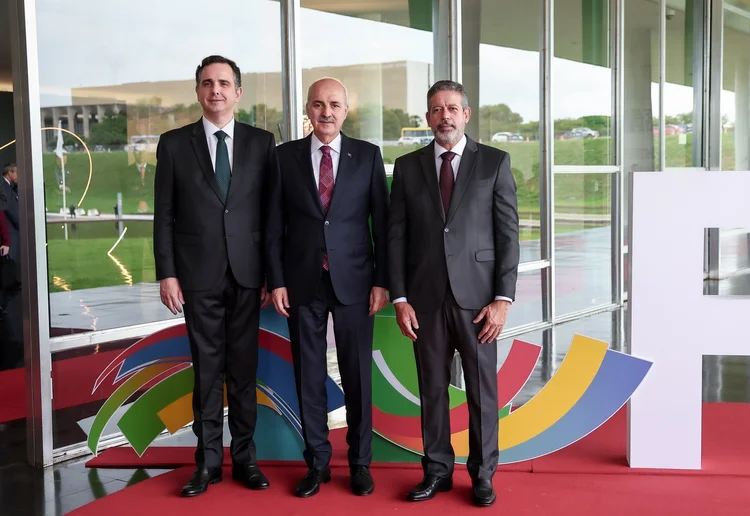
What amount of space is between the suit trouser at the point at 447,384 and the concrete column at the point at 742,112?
903 centimetres

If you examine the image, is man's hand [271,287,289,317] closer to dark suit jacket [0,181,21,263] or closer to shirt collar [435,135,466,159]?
shirt collar [435,135,466,159]

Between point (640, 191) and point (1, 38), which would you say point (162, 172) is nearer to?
point (640, 191)

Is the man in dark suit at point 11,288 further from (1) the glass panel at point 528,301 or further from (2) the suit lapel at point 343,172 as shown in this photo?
(1) the glass panel at point 528,301

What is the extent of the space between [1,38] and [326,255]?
19.9ft

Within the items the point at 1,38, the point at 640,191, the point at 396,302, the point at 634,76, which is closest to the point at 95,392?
the point at 396,302

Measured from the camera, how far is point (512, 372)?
353 cm

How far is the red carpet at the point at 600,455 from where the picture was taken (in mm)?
3453

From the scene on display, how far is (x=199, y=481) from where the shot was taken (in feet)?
10.7

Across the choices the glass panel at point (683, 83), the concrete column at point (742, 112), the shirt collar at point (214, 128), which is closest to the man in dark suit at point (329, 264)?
the shirt collar at point (214, 128)

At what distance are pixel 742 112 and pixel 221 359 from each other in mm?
9616

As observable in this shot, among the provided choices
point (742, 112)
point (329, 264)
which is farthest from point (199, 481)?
point (742, 112)

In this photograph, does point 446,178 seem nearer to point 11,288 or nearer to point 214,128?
point 214,128

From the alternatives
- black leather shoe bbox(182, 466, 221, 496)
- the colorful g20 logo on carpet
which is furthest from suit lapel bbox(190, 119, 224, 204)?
black leather shoe bbox(182, 466, 221, 496)

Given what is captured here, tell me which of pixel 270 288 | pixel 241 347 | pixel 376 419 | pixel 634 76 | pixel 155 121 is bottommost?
pixel 376 419
